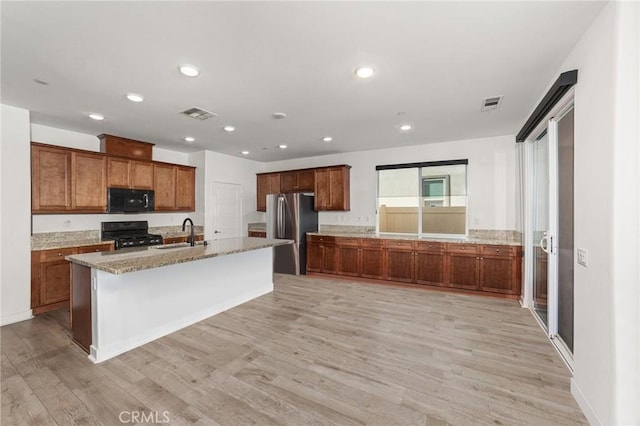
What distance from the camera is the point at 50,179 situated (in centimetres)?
381

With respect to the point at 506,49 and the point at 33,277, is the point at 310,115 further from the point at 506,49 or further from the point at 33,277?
the point at 33,277

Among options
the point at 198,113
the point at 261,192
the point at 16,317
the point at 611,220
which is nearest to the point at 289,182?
the point at 261,192

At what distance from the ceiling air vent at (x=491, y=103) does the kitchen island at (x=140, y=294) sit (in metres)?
3.29

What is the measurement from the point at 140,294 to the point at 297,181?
4.03 meters

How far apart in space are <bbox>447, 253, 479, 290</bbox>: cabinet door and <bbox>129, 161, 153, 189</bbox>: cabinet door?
18.1 feet

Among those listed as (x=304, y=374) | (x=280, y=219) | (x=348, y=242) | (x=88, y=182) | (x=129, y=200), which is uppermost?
(x=88, y=182)

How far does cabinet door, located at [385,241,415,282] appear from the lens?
488cm

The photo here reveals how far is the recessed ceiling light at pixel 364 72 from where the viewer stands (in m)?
2.41

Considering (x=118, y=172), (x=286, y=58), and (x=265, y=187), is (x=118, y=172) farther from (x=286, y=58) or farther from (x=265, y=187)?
(x=286, y=58)

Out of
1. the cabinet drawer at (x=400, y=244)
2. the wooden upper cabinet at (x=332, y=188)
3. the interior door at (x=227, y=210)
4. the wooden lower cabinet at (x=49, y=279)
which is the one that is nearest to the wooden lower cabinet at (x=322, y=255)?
the wooden upper cabinet at (x=332, y=188)

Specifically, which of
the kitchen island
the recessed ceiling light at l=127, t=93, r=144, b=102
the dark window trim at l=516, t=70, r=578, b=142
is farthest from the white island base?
the dark window trim at l=516, t=70, r=578, b=142

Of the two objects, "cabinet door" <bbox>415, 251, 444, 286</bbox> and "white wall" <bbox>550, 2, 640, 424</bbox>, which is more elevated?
"white wall" <bbox>550, 2, 640, 424</bbox>

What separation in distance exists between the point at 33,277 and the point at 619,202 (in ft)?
19.4

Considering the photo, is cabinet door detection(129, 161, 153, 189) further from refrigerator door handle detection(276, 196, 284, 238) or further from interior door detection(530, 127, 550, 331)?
interior door detection(530, 127, 550, 331)
